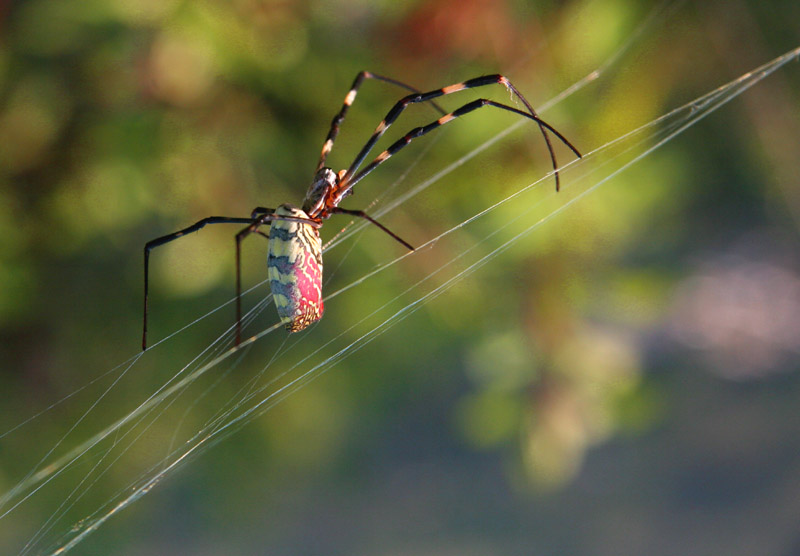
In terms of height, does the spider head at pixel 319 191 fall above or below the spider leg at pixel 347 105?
below

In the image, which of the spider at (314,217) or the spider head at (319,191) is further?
the spider head at (319,191)

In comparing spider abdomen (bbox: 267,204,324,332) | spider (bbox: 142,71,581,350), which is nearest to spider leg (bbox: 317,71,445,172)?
spider (bbox: 142,71,581,350)

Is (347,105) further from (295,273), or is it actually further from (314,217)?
(295,273)

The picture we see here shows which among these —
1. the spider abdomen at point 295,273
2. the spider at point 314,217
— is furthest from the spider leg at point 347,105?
the spider abdomen at point 295,273

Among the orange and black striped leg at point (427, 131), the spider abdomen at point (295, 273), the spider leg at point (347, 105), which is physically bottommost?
the spider abdomen at point (295, 273)

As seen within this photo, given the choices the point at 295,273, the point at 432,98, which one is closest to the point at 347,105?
the point at 432,98

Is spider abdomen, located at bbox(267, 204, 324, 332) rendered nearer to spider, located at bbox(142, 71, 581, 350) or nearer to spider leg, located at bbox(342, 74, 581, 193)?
spider, located at bbox(142, 71, 581, 350)

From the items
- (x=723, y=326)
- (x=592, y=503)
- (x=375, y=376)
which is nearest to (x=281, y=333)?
(x=375, y=376)

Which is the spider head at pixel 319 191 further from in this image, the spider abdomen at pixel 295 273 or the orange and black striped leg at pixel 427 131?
the spider abdomen at pixel 295 273
